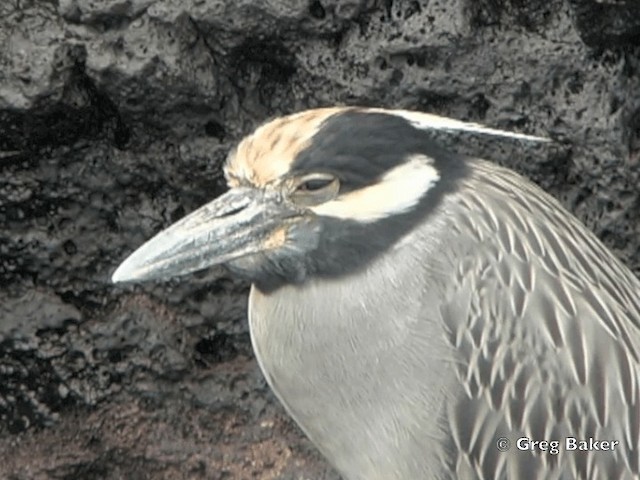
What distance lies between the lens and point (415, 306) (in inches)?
115

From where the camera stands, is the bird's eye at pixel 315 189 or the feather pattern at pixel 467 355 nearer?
the bird's eye at pixel 315 189

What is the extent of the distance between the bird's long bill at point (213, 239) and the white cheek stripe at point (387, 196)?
3.9 inches

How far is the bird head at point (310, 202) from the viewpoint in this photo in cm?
282

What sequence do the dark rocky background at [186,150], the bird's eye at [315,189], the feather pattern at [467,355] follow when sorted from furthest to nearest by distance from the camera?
the dark rocky background at [186,150], the feather pattern at [467,355], the bird's eye at [315,189]

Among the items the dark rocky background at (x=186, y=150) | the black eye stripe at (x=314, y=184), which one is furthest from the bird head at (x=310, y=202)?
the dark rocky background at (x=186, y=150)

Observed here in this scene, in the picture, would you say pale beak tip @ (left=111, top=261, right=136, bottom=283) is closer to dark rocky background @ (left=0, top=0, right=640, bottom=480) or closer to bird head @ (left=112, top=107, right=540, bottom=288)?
bird head @ (left=112, top=107, right=540, bottom=288)

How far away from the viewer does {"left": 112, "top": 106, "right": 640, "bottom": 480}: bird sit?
112 inches

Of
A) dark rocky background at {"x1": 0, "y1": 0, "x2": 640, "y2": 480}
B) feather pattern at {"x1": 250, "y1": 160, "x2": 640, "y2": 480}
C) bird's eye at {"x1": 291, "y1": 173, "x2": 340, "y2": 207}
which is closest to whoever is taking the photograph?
bird's eye at {"x1": 291, "y1": 173, "x2": 340, "y2": 207}

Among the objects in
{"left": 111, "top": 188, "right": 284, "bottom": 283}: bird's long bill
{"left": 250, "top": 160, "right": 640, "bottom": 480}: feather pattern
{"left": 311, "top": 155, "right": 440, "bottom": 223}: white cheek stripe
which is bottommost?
{"left": 250, "top": 160, "right": 640, "bottom": 480}: feather pattern

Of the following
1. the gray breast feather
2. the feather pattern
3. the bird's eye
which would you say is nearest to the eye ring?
the bird's eye

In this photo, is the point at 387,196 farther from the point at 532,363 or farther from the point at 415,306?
the point at 532,363

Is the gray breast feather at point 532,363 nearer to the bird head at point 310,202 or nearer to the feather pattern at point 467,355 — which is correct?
the feather pattern at point 467,355

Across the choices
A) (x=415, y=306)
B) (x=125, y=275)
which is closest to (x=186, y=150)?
(x=125, y=275)

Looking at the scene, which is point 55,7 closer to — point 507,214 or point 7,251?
point 7,251
